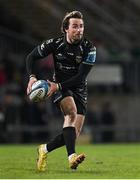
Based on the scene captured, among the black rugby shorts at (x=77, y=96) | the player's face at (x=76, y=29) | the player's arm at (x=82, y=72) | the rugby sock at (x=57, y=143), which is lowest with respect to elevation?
the rugby sock at (x=57, y=143)

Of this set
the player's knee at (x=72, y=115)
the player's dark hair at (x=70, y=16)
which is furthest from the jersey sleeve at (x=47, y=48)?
the player's knee at (x=72, y=115)

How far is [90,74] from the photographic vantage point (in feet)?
93.4

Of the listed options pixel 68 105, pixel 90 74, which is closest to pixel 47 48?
pixel 68 105

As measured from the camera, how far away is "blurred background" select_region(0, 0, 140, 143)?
1064 inches

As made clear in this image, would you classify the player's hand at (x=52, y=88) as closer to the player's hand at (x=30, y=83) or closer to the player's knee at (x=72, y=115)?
the player's hand at (x=30, y=83)

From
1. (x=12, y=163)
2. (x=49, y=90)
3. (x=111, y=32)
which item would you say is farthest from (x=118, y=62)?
(x=49, y=90)

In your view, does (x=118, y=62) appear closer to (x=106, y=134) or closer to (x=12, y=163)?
(x=106, y=134)

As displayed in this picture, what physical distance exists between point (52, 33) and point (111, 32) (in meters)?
2.61

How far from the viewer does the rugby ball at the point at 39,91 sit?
465 inches

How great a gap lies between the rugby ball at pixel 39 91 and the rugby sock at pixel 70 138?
690mm

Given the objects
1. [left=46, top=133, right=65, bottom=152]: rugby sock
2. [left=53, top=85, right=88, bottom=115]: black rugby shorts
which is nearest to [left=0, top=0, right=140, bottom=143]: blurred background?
[left=53, top=85, right=88, bottom=115]: black rugby shorts

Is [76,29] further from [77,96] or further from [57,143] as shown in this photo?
[57,143]

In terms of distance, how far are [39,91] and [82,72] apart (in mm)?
799

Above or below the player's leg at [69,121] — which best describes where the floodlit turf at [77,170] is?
below
